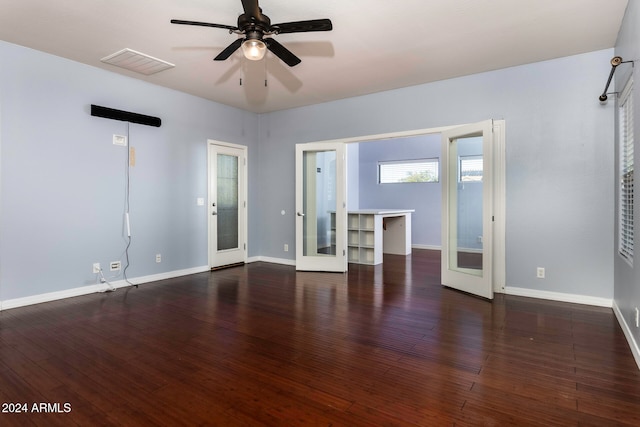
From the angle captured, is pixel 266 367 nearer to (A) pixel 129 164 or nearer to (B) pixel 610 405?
(B) pixel 610 405

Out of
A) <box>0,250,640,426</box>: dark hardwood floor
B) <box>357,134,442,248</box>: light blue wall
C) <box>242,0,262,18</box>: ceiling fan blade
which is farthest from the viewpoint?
<box>357,134,442,248</box>: light blue wall

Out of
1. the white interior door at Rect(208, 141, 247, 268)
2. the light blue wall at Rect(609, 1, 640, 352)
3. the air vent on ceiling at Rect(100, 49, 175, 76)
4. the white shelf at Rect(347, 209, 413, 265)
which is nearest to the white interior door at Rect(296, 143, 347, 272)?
the white shelf at Rect(347, 209, 413, 265)

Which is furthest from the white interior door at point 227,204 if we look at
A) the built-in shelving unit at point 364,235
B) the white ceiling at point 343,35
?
the built-in shelving unit at point 364,235

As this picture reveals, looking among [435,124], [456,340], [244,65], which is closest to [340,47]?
[244,65]

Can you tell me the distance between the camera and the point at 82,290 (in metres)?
4.19

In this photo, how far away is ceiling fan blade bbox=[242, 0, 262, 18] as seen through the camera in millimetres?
2340

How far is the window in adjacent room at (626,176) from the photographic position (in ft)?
9.75

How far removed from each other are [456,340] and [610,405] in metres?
1.02

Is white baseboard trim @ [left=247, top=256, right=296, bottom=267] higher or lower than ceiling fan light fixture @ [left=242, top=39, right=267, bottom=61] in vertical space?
lower

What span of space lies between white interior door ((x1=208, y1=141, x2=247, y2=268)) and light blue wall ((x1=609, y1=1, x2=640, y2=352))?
17.2 ft

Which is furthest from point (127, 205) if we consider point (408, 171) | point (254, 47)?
point (408, 171)

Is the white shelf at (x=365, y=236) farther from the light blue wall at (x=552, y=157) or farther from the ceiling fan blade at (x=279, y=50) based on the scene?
the ceiling fan blade at (x=279, y=50)

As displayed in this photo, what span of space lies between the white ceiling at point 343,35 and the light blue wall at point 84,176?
346 millimetres

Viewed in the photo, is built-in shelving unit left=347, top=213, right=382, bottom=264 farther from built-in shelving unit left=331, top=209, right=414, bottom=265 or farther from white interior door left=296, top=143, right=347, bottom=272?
white interior door left=296, top=143, right=347, bottom=272
